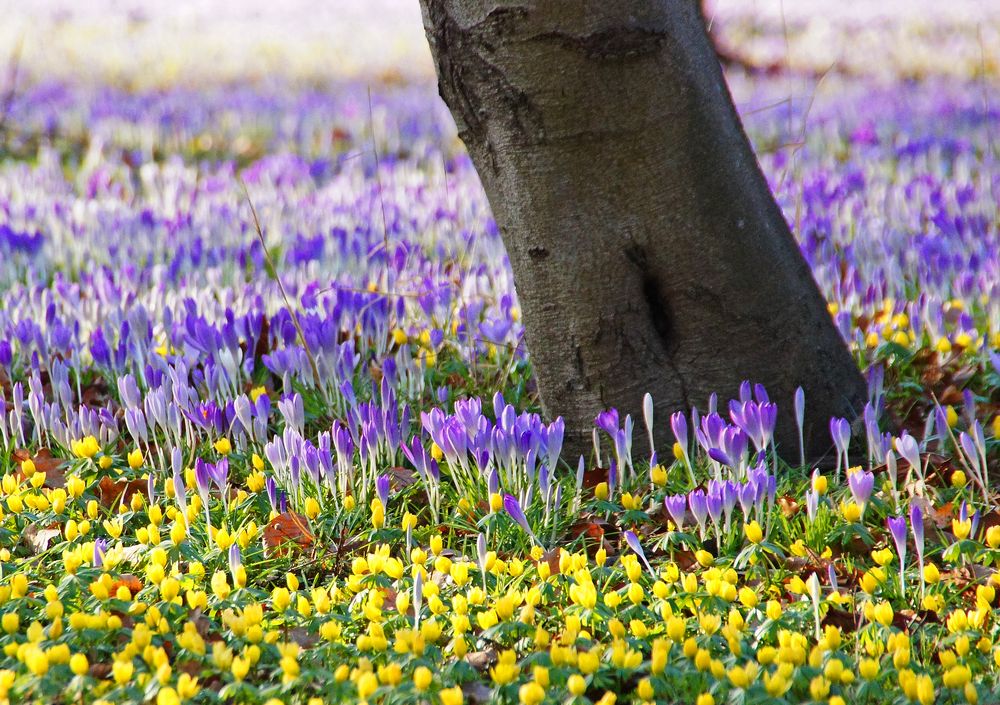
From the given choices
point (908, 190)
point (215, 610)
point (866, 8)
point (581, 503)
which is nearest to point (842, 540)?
point (581, 503)

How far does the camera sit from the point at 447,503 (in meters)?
3.56

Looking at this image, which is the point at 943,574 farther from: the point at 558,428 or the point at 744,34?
the point at 744,34

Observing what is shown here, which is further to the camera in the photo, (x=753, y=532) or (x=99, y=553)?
(x=753, y=532)

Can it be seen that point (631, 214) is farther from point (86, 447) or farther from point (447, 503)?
point (86, 447)

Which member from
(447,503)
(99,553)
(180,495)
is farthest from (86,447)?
(447,503)

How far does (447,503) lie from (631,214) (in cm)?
105

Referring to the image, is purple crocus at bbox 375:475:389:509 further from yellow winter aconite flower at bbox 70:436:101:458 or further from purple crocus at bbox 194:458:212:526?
yellow winter aconite flower at bbox 70:436:101:458

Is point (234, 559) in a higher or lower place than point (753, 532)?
higher

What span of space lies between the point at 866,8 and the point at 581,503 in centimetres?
2466

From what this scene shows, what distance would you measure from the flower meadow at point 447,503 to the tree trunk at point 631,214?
0.49 feet

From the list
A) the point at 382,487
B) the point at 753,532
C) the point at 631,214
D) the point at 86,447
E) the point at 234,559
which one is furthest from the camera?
the point at 86,447

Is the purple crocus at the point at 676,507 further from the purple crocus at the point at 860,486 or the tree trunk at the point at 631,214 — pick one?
the tree trunk at the point at 631,214

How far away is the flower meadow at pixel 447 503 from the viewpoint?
252cm

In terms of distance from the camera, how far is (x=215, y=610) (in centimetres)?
287
